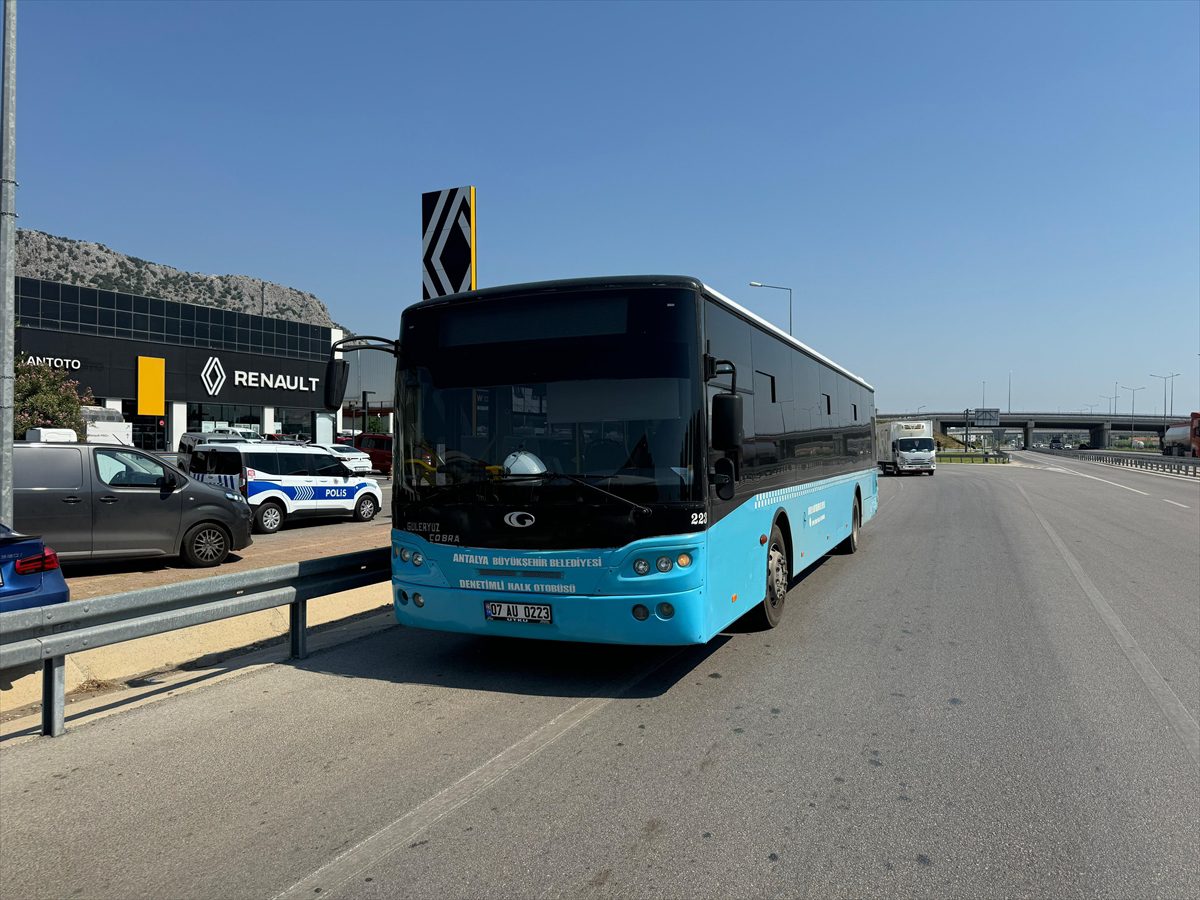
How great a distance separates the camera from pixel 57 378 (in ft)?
111

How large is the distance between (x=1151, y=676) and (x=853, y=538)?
7.31 meters

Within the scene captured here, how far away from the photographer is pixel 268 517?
18.2 metres

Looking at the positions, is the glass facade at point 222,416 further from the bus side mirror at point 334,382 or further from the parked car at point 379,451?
the bus side mirror at point 334,382

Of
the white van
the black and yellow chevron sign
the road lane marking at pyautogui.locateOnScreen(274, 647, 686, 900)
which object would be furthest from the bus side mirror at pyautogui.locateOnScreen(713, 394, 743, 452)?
the white van

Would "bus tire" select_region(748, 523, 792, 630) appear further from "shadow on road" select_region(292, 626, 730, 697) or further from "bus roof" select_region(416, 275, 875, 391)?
"bus roof" select_region(416, 275, 875, 391)

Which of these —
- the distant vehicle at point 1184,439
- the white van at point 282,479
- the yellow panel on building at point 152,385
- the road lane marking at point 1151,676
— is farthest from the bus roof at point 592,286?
the distant vehicle at point 1184,439

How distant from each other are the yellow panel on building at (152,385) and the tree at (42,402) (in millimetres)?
11601

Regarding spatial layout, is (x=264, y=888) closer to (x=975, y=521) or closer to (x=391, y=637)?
(x=391, y=637)

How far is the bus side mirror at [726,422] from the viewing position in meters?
5.89

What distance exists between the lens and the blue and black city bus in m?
5.82

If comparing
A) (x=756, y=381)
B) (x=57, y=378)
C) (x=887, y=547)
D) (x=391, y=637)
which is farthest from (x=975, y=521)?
(x=57, y=378)

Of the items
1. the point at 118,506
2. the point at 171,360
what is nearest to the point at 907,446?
the point at 171,360

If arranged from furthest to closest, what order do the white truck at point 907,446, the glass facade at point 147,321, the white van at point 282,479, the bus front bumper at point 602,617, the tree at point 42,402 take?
the white truck at point 907,446, the glass facade at point 147,321, the tree at point 42,402, the white van at point 282,479, the bus front bumper at point 602,617

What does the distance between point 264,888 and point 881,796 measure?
2813 millimetres
